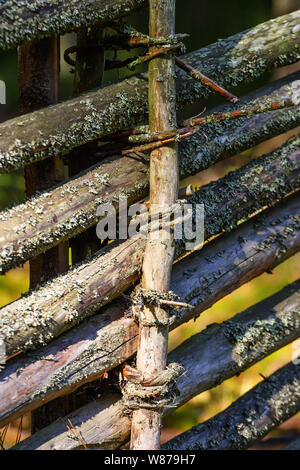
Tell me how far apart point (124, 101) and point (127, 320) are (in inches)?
22.4

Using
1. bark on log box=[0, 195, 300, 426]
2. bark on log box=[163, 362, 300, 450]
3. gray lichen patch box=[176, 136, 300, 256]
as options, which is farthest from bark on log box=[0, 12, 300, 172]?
bark on log box=[163, 362, 300, 450]

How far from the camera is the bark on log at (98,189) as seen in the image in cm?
131

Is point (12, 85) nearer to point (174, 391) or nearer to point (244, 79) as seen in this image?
point (244, 79)

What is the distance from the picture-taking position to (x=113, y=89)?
1445 millimetres

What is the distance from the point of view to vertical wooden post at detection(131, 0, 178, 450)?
1.37m

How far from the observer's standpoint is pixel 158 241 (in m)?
1.40

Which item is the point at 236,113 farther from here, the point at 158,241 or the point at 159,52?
the point at 158,241

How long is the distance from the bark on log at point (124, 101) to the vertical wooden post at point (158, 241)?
0.33 feet

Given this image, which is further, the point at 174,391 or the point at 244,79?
the point at 244,79

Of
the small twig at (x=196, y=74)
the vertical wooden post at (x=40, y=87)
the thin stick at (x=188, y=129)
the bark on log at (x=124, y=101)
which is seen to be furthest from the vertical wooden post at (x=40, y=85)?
the small twig at (x=196, y=74)

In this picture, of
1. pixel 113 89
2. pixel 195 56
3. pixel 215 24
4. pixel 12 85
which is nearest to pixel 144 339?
pixel 113 89

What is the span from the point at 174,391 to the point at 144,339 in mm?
169

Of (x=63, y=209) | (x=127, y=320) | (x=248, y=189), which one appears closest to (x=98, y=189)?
(x=63, y=209)

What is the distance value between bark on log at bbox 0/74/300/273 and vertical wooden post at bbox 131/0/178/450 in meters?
0.10
